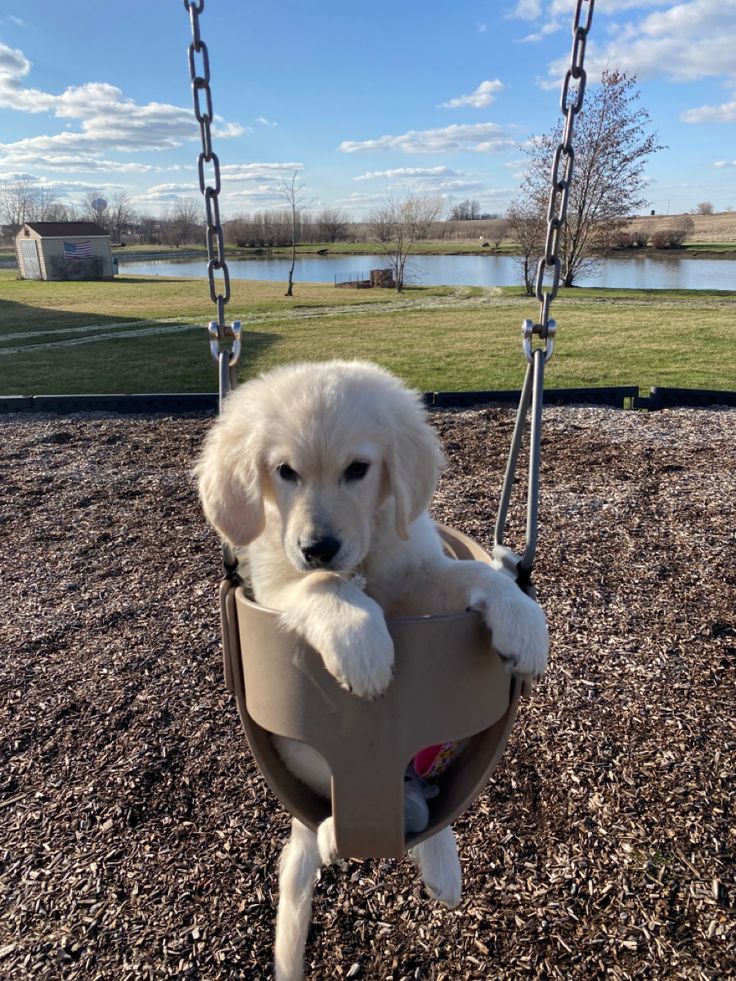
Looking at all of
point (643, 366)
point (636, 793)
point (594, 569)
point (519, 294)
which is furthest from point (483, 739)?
point (519, 294)

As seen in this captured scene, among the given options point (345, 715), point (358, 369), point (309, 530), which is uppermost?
point (358, 369)

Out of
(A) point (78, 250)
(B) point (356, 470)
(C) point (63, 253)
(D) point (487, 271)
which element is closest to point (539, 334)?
(B) point (356, 470)

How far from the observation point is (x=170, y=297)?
31.8 m

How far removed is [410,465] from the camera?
2.42m

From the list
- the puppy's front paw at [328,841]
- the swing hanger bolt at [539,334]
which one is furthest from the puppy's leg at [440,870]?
the swing hanger bolt at [539,334]

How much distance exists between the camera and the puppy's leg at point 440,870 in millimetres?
2443

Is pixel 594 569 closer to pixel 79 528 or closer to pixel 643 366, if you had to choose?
pixel 79 528

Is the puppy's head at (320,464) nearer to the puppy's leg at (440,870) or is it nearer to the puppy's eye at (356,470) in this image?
the puppy's eye at (356,470)

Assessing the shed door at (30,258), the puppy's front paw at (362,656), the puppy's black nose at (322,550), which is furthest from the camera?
the shed door at (30,258)

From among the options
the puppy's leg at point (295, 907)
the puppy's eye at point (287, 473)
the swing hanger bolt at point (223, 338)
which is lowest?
the puppy's leg at point (295, 907)

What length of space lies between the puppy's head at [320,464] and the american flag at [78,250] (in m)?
55.1

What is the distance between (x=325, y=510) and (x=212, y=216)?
47.0 inches

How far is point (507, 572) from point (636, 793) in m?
1.43

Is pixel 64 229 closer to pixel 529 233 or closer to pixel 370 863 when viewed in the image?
pixel 529 233
